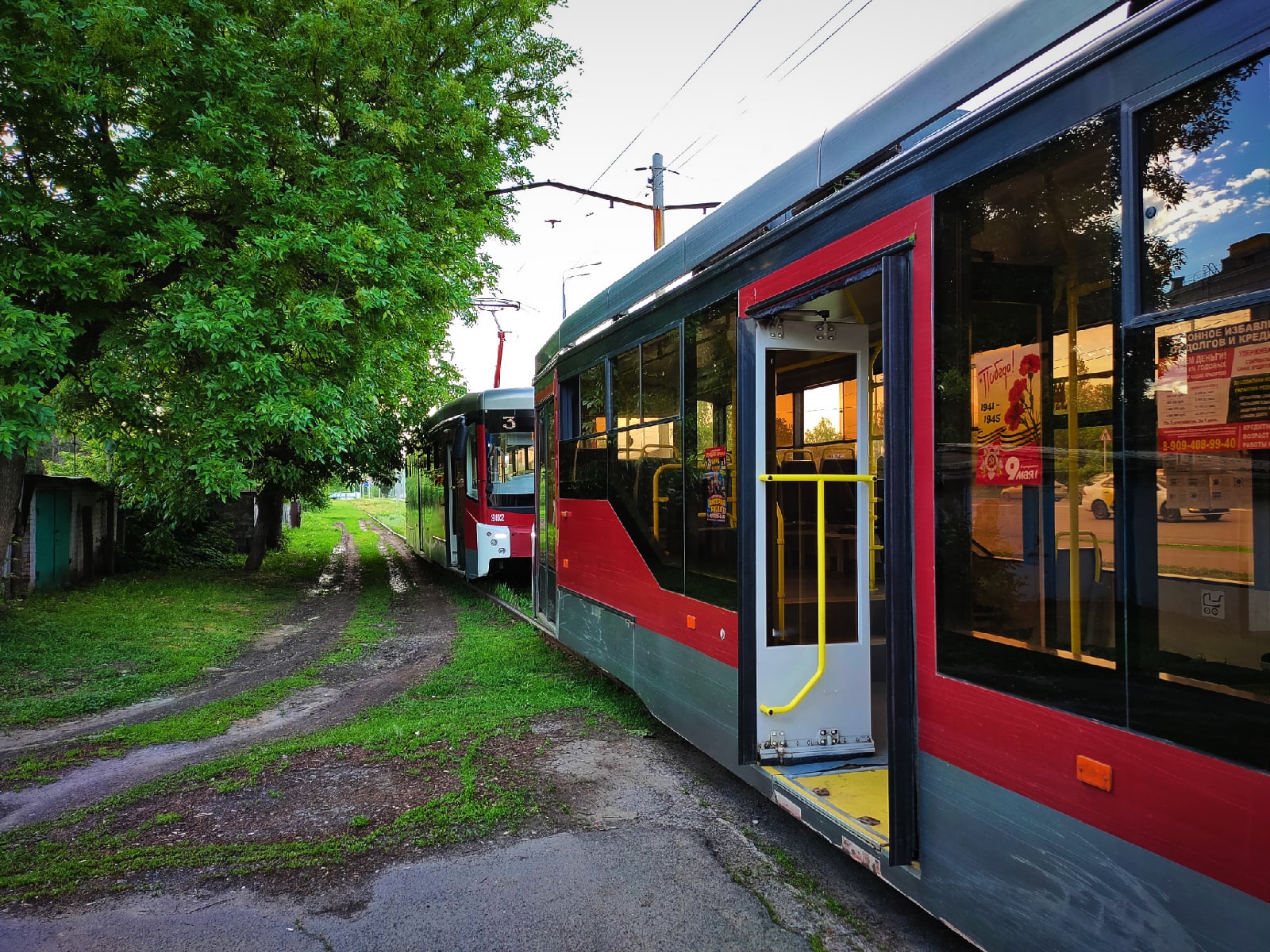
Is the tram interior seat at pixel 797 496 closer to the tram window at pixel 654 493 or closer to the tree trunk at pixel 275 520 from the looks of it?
the tram window at pixel 654 493

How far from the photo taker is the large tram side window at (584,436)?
21.9 ft

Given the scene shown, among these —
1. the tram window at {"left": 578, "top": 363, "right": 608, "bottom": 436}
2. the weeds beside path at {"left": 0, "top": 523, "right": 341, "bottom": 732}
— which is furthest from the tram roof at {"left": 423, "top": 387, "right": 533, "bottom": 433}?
the tram window at {"left": 578, "top": 363, "right": 608, "bottom": 436}

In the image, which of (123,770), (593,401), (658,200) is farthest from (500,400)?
(123,770)

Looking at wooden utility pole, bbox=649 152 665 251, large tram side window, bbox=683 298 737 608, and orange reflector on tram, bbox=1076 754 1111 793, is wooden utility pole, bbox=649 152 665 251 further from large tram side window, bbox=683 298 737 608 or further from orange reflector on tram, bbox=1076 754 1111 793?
orange reflector on tram, bbox=1076 754 1111 793

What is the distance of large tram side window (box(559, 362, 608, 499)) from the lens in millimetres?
6660

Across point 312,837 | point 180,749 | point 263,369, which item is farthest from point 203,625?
point 312,837

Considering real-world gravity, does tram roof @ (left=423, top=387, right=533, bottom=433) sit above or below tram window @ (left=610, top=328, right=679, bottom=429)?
above

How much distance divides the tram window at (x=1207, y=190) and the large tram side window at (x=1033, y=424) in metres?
0.11

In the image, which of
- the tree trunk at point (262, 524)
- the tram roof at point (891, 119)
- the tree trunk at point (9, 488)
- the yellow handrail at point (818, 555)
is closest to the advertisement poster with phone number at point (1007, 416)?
the tram roof at point (891, 119)

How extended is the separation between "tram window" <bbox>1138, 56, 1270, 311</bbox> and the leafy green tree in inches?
289

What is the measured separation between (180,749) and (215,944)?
314 centimetres

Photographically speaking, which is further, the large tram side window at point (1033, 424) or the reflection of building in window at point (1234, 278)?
the large tram side window at point (1033, 424)

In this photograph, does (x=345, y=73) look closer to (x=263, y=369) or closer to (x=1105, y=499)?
(x=263, y=369)

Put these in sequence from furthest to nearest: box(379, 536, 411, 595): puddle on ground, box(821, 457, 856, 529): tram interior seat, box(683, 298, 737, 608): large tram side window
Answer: box(379, 536, 411, 595): puddle on ground → box(683, 298, 737, 608): large tram side window → box(821, 457, 856, 529): tram interior seat
